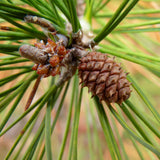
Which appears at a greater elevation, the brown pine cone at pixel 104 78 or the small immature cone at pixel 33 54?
the small immature cone at pixel 33 54

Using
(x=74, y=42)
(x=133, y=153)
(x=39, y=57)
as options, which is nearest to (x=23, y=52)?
(x=39, y=57)

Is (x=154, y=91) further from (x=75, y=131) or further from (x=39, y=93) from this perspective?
(x=75, y=131)

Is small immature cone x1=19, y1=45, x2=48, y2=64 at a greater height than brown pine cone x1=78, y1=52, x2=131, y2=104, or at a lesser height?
greater

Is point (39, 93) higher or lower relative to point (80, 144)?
higher
